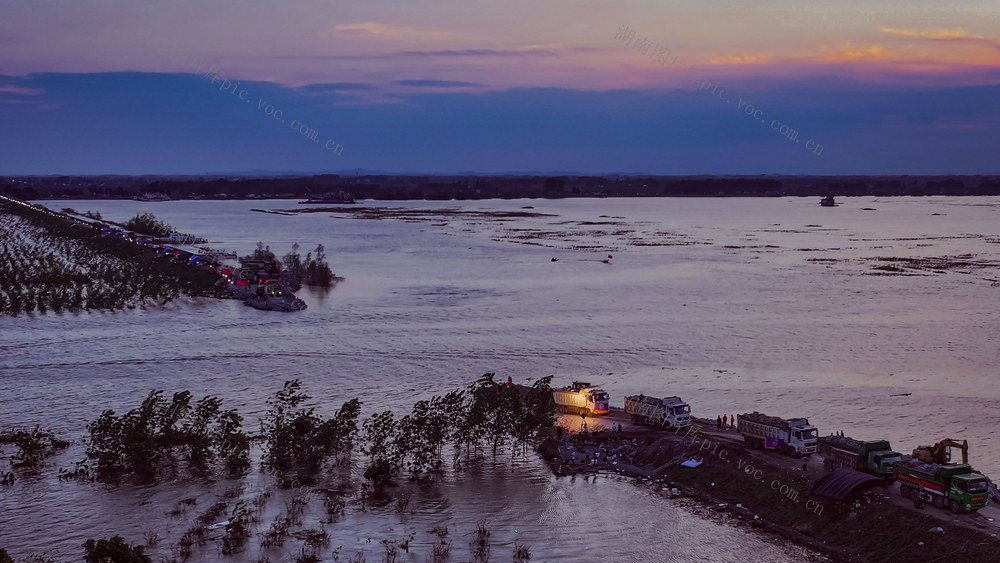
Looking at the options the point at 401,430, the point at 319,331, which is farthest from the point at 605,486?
the point at 319,331

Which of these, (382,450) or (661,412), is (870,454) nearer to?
(661,412)

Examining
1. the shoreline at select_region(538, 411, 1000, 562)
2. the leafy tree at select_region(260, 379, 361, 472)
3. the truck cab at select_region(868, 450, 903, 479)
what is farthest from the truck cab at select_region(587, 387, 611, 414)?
the truck cab at select_region(868, 450, 903, 479)

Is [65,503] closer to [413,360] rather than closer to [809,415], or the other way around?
[413,360]

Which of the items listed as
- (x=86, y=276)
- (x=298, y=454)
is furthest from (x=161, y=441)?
(x=86, y=276)

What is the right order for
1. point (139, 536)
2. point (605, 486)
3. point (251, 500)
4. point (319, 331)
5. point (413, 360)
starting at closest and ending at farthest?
point (139, 536) < point (251, 500) < point (605, 486) < point (413, 360) < point (319, 331)

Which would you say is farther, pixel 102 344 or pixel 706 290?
pixel 706 290

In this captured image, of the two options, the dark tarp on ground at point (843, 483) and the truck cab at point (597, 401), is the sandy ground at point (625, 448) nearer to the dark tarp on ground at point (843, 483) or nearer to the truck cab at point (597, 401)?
the truck cab at point (597, 401)
